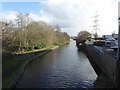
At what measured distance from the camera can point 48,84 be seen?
1469cm

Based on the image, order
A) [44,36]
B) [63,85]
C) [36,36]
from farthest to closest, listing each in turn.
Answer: [44,36] < [36,36] < [63,85]

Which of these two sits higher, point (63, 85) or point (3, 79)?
point (3, 79)

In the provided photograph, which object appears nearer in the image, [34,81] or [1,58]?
[34,81]

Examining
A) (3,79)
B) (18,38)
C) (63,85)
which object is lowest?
(63,85)

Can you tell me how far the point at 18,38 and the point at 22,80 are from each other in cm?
1858

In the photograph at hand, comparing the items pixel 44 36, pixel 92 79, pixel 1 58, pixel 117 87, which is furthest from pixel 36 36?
pixel 117 87

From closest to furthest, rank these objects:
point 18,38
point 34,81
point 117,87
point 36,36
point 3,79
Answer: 1. point 117,87
2. point 3,79
3. point 34,81
4. point 18,38
5. point 36,36

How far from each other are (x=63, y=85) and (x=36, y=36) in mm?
25856

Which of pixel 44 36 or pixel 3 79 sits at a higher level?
pixel 44 36

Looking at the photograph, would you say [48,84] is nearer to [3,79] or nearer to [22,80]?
[22,80]

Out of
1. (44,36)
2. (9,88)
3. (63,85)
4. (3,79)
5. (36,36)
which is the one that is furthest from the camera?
(44,36)

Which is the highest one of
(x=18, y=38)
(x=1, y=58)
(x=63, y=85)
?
(x=18, y=38)

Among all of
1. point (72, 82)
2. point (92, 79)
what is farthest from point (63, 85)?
point (92, 79)

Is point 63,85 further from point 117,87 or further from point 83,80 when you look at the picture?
point 117,87
